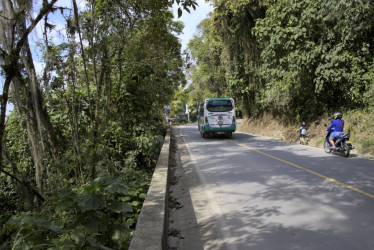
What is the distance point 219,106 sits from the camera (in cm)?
1820

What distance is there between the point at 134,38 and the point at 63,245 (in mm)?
8784

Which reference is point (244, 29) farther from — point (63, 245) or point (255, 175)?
point (63, 245)

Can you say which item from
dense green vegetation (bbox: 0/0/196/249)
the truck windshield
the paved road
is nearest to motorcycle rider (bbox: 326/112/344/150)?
the paved road

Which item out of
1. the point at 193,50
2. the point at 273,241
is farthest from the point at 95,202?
the point at 193,50

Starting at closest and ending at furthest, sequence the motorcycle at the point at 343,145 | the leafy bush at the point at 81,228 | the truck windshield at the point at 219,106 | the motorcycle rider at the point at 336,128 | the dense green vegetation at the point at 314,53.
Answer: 1. the leafy bush at the point at 81,228
2. the motorcycle at the point at 343,145
3. the motorcycle rider at the point at 336,128
4. the dense green vegetation at the point at 314,53
5. the truck windshield at the point at 219,106

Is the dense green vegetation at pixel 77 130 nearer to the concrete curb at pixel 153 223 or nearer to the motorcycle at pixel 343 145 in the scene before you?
the concrete curb at pixel 153 223

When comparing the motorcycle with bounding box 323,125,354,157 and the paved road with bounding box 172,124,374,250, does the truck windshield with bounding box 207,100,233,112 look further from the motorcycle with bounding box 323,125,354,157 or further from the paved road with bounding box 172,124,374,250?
the paved road with bounding box 172,124,374,250

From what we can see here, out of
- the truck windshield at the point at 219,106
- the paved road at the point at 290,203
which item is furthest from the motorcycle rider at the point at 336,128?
the truck windshield at the point at 219,106

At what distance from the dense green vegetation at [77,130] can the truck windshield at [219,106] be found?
255 inches

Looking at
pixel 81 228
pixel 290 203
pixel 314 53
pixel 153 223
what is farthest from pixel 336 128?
pixel 81 228

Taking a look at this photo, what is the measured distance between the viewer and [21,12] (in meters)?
5.30

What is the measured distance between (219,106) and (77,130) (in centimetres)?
1231

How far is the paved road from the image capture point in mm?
3725

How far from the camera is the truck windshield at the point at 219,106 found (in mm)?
18094
